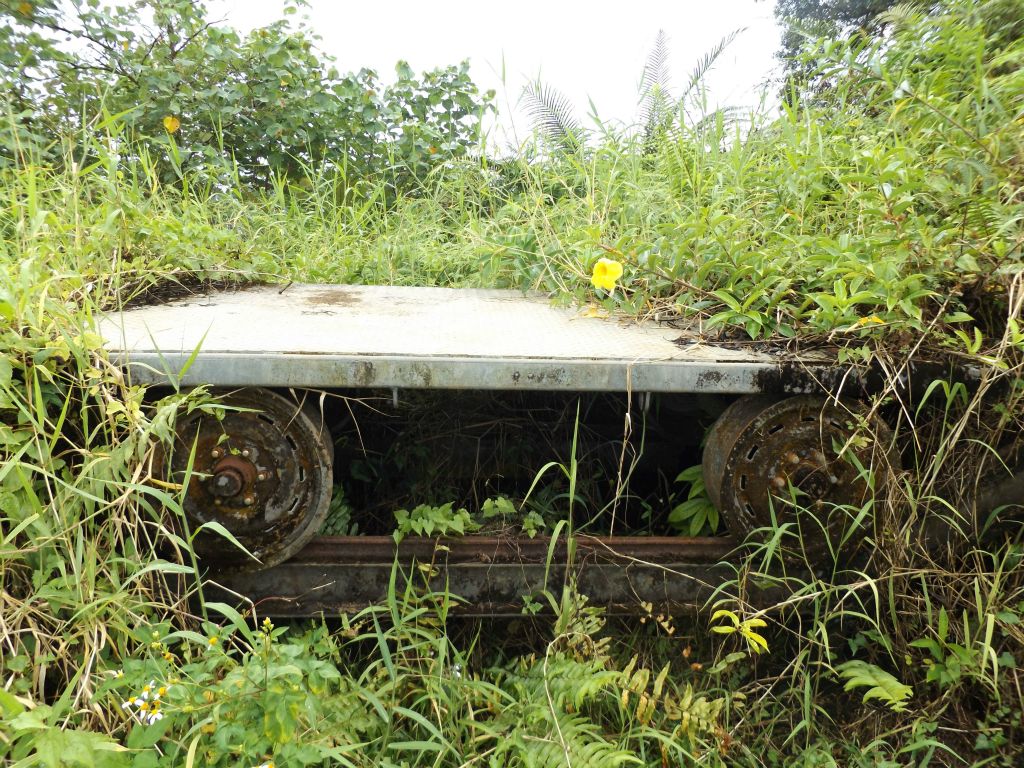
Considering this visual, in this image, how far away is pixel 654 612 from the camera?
1.78 meters

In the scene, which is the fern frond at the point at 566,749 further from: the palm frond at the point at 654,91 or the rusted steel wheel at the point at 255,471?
the palm frond at the point at 654,91

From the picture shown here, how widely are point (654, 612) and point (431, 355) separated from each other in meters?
0.96

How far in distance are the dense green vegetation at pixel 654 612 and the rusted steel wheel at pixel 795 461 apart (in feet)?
0.29

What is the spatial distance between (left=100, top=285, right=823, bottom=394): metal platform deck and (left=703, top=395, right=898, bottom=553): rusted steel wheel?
4.0 inches

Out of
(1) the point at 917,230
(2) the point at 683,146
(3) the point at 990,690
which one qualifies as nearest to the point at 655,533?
(3) the point at 990,690

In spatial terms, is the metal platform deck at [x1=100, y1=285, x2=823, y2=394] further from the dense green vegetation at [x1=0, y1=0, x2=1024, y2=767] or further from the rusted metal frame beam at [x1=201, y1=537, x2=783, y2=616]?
the rusted metal frame beam at [x1=201, y1=537, x2=783, y2=616]

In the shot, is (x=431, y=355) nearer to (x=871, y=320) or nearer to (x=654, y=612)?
(x=654, y=612)

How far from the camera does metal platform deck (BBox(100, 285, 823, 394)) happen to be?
1.47 metres

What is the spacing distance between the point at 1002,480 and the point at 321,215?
332cm

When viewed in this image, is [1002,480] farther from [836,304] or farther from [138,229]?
[138,229]

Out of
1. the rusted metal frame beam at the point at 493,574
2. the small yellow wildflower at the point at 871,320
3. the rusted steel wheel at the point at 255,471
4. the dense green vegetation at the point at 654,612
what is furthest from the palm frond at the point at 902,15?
the rusted steel wheel at the point at 255,471

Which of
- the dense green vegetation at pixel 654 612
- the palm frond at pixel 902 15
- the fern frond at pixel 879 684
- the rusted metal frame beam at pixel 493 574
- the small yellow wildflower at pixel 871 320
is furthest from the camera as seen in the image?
the palm frond at pixel 902 15

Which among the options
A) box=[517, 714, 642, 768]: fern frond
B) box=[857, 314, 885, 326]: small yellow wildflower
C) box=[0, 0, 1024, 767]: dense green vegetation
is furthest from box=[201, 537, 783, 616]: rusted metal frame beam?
box=[857, 314, 885, 326]: small yellow wildflower

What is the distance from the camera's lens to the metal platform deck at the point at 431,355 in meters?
1.47
